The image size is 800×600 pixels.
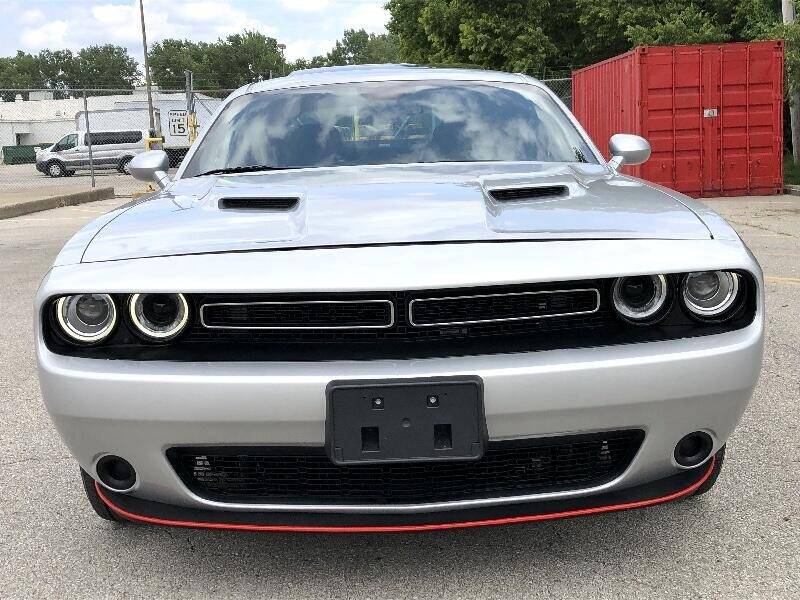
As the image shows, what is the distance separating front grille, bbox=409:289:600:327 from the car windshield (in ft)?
4.04

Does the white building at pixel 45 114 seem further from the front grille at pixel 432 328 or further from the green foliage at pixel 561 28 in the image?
the front grille at pixel 432 328

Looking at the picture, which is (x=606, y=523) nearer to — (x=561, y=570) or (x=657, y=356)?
(x=561, y=570)

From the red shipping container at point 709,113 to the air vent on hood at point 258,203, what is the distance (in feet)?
42.5

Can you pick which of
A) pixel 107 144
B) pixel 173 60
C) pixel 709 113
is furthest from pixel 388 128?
pixel 173 60

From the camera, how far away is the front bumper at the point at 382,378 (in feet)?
6.89

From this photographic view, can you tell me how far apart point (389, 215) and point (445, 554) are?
3.14ft

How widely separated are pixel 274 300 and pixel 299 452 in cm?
36

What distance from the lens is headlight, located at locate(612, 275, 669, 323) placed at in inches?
90.0

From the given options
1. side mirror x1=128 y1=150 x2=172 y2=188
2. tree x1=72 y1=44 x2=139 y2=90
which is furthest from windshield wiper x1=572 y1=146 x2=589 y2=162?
tree x1=72 y1=44 x2=139 y2=90

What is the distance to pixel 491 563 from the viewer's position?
2523mm

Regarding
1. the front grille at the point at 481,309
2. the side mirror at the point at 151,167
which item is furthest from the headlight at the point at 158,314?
the side mirror at the point at 151,167

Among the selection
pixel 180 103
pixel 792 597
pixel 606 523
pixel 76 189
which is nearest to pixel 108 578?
pixel 606 523

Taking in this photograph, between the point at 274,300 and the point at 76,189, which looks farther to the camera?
the point at 76,189

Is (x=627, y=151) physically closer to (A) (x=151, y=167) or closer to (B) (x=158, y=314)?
(A) (x=151, y=167)
